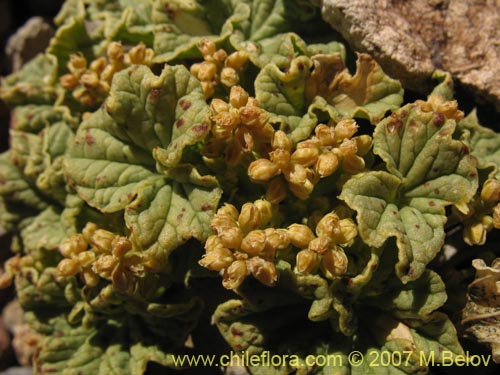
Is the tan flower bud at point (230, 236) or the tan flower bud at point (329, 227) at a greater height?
the tan flower bud at point (329, 227)

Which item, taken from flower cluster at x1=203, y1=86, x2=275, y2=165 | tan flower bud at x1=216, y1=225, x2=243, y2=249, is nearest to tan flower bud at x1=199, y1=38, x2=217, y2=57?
flower cluster at x1=203, y1=86, x2=275, y2=165

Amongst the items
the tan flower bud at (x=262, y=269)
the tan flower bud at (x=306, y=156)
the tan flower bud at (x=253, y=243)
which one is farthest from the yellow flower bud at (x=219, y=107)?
the tan flower bud at (x=262, y=269)

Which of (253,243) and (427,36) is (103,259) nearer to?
(253,243)

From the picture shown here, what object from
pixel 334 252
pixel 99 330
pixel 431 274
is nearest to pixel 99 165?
pixel 99 330

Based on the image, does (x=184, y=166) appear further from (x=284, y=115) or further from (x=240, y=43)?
(x=240, y=43)

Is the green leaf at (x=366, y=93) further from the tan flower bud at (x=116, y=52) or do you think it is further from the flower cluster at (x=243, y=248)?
the tan flower bud at (x=116, y=52)

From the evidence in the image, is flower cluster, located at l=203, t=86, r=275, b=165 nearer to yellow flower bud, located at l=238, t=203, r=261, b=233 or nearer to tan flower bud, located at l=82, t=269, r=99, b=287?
yellow flower bud, located at l=238, t=203, r=261, b=233
